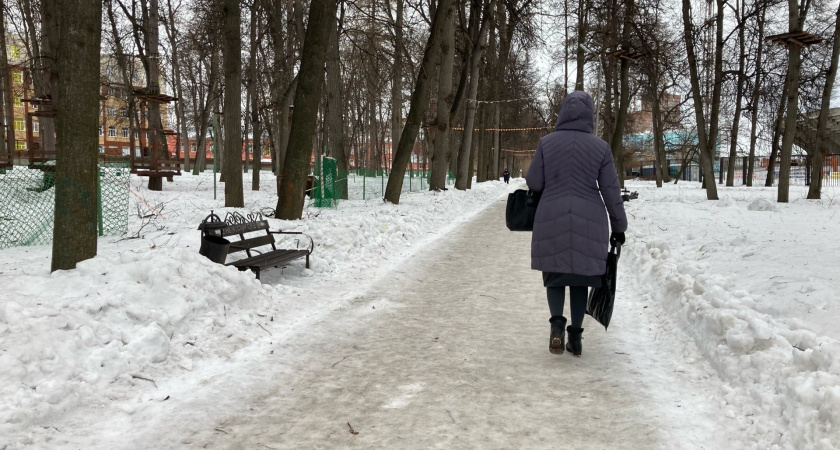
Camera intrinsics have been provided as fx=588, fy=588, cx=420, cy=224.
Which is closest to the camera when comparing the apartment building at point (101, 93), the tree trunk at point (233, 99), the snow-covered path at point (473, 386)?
the snow-covered path at point (473, 386)

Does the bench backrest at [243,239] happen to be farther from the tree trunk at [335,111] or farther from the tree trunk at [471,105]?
the tree trunk at [471,105]

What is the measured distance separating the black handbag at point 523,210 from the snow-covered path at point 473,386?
969 mm

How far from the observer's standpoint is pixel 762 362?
3.46 meters

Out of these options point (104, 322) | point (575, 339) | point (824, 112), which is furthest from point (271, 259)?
point (824, 112)

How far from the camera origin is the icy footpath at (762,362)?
9.20 feet

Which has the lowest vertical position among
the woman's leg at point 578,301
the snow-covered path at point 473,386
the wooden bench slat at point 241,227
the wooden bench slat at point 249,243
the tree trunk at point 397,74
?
the snow-covered path at point 473,386

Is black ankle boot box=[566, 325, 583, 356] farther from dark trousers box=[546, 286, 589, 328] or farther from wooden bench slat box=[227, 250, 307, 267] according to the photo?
wooden bench slat box=[227, 250, 307, 267]

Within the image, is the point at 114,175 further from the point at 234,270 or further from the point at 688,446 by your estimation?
the point at 688,446

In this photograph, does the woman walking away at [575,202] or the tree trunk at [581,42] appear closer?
the woman walking away at [575,202]

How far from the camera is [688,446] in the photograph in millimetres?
2926

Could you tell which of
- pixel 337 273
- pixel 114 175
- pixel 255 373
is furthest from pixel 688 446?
pixel 114 175

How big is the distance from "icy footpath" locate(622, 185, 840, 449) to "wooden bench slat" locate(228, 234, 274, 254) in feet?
14.7

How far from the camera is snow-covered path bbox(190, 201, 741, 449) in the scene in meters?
3.04

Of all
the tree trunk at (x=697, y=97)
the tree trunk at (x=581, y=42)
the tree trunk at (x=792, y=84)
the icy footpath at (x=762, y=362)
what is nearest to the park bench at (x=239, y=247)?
the icy footpath at (x=762, y=362)
